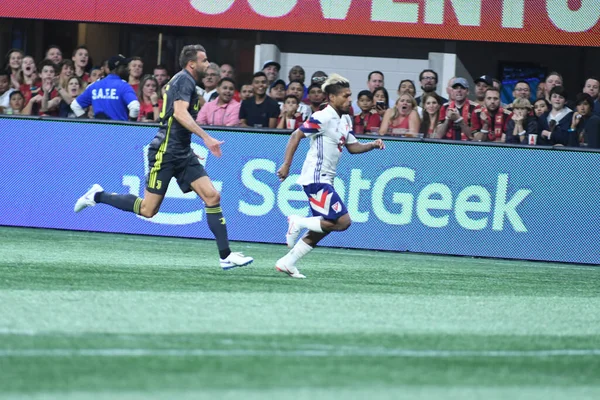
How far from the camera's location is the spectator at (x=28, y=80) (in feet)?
54.3

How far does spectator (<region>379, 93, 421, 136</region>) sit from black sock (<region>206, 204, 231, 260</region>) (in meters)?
4.70

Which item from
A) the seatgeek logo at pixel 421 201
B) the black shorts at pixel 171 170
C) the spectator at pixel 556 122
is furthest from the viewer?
the spectator at pixel 556 122

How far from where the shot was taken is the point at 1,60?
21.1m

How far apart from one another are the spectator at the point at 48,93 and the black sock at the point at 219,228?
234 inches

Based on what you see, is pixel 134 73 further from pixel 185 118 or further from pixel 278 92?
pixel 185 118

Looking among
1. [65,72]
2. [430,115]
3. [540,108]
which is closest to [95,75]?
[65,72]

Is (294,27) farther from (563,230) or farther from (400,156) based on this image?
(563,230)

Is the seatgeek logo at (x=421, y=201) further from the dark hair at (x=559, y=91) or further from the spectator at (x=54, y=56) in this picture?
the spectator at (x=54, y=56)

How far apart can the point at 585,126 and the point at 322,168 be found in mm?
5215

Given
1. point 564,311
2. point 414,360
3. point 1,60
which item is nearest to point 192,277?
point 564,311

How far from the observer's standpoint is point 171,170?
10539mm

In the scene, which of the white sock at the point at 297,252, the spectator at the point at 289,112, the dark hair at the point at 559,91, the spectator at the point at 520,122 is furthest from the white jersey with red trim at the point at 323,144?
the dark hair at the point at 559,91

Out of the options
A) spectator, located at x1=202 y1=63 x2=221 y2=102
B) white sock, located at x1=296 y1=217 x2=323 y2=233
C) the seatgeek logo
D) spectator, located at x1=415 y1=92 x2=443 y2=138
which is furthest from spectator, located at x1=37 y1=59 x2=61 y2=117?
white sock, located at x1=296 y1=217 x2=323 y2=233

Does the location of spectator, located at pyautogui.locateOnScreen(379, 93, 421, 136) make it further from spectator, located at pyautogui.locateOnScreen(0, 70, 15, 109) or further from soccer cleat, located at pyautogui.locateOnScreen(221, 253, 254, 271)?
spectator, located at pyautogui.locateOnScreen(0, 70, 15, 109)
